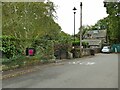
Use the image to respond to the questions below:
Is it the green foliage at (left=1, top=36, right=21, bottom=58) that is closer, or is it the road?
the road

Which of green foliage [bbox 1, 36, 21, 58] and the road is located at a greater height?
green foliage [bbox 1, 36, 21, 58]

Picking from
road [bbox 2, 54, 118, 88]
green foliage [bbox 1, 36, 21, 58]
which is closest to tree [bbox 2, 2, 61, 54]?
green foliage [bbox 1, 36, 21, 58]

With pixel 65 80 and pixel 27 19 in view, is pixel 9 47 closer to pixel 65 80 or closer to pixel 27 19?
pixel 65 80

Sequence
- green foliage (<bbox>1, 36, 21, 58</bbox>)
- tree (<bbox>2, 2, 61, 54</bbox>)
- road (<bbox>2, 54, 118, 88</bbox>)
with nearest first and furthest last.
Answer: road (<bbox>2, 54, 118, 88</bbox>), green foliage (<bbox>1, 36, 21, 58</bbox>), tree (<bbox>2, 2, 61, 54</bbox>)

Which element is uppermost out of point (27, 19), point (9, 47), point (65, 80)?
point (27, 19)

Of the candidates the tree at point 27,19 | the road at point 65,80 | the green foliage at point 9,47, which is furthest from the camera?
the tree at point 27,19

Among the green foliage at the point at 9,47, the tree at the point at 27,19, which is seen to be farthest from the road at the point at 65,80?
the tree at the point at 27,19

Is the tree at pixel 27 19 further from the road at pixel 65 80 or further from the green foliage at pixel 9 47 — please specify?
the road at pixel 65 80

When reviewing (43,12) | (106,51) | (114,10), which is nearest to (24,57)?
(43,12)

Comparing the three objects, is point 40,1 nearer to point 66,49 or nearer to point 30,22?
point 30,22

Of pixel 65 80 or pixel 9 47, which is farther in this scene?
pixel 9 47

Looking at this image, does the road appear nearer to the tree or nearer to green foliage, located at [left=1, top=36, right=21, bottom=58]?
green foliage, located at [left=1, top=36, right=21, bottom=58]

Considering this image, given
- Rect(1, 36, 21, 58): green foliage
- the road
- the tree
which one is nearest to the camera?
the road

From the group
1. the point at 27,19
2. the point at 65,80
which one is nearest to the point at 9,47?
the point at 65,80
